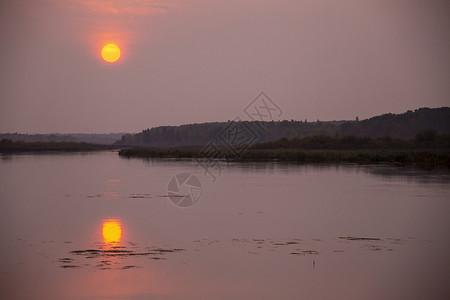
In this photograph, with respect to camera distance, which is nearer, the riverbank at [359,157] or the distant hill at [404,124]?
the riverbank at [359,157]

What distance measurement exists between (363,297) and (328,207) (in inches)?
508

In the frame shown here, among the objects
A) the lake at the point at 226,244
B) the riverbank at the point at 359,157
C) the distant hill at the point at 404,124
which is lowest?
the lake at the point at 226,244

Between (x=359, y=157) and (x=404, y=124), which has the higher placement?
(x=404, y=124)

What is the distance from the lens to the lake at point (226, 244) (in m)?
12.6

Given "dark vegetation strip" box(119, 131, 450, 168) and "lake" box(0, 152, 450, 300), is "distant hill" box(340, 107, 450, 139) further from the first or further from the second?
"lake" box(0, 152, 450, 300)

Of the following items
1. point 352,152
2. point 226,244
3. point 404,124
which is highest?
point 404,124

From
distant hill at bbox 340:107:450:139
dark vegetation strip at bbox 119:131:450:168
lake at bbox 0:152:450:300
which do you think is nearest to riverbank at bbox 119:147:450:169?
dark vegetation strip at bbox 119:131:450:168

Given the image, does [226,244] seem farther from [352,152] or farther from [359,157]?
[352,152]

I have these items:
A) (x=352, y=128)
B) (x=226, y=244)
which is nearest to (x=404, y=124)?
(x=352, y=128)

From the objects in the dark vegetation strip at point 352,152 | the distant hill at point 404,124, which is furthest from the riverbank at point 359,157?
the distant hill at point 404,124

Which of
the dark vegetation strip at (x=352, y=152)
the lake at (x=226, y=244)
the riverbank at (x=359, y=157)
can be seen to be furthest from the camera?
the dark vegetation strip at (x=352, y=152)

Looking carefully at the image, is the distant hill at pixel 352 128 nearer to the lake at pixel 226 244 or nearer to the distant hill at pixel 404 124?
the distant hill at pixel 404 124

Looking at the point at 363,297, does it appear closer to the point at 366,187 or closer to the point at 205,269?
the point at 205,269

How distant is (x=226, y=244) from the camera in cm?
1677
